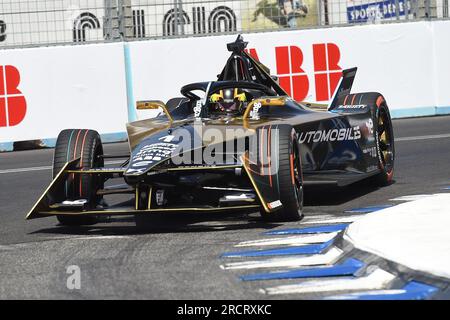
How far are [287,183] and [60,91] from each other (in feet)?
27.2

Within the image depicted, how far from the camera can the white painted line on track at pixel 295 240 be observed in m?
6.86

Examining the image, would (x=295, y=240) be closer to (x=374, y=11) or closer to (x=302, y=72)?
(x=302, y=72)

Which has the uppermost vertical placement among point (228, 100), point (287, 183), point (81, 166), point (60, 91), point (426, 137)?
point (60, 91)

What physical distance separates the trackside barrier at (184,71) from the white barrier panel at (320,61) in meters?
0.02

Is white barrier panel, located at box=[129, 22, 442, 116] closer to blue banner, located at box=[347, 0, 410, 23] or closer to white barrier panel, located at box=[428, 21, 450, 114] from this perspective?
white barrier panel, located at box=[428, 21, 450, 114]

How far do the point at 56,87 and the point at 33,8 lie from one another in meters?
1.29

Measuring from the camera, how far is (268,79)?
32.8 feet

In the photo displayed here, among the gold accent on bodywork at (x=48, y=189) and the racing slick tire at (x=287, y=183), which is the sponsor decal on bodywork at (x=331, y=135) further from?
the gold accent on bodywork at (x=48, y=189)

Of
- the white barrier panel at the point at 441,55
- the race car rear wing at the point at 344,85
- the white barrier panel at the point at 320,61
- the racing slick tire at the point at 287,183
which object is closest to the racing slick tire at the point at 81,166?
the racing slick tire at the point at 287,183

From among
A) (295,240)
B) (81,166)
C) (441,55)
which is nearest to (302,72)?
(441,55)

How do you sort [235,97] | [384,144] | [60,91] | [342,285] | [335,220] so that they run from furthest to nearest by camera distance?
[60,91] → [384,144] → [235,97] → [335,220] → [342,285]

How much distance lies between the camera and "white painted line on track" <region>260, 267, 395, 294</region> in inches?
209

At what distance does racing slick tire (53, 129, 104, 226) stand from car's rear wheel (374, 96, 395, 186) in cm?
301

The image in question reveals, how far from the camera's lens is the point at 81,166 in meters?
8.27
